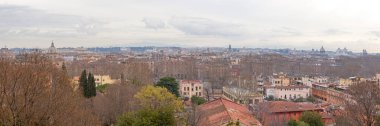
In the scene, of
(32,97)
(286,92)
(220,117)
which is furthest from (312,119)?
(286,92)

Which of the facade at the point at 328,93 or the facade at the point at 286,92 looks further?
the facade at the point at 286,92

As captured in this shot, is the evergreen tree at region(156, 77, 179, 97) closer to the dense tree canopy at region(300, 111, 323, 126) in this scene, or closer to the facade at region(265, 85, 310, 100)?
the dense tree canopy at region(300, 111, 323, 126)

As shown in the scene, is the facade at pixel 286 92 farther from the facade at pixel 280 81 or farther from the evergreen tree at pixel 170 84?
the evergreen tree at pixel 170 84

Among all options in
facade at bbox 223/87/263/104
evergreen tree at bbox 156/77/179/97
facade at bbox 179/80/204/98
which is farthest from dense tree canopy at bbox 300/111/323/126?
facade at bbox 179/80/204/98

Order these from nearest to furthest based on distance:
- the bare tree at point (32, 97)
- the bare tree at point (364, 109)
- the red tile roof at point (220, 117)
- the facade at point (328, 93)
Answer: the bare tree at point (32, 97) < the bare tree at point (364, 109) < the red tile roof at point (220, 117) < the facade at point (328, 93)

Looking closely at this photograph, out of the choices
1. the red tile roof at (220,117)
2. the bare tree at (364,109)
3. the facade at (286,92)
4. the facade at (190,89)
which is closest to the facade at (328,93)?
the facade at (286,92)

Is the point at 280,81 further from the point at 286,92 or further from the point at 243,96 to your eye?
the point at 243,96

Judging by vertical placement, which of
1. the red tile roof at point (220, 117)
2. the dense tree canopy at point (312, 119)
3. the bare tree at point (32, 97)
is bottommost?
the dense tree canopy at point (312, 119)

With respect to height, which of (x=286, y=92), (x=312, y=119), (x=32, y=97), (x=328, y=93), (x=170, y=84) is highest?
(x=32, y=97)
